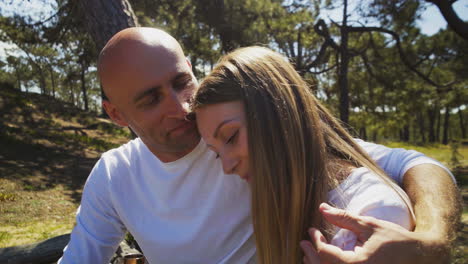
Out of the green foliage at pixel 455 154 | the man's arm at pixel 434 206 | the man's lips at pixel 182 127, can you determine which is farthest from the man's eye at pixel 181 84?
the green foliage at pixel 455 154

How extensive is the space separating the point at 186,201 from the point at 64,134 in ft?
30.8

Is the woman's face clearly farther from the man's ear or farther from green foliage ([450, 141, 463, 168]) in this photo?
green foliage ([450, 141, 463, 168])

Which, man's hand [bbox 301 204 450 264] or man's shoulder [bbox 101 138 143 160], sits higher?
man's shoulder [bbox 101 138 143 160]

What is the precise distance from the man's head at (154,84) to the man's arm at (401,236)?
0.81 metres


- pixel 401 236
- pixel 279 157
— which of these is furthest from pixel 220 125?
pixel 401 236

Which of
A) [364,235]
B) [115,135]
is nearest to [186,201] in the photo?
[364,235]

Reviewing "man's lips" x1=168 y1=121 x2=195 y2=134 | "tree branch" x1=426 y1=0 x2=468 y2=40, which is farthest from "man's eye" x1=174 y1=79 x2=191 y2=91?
"tree branch" x1=426 y1=0 x2=468 y2=40

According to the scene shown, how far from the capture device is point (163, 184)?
174cm

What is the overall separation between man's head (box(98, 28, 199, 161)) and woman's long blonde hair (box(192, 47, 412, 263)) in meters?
0.37

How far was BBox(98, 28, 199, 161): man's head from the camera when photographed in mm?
1622

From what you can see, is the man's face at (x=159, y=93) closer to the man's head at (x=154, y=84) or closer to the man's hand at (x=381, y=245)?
the man's head at (x=154, y=84)

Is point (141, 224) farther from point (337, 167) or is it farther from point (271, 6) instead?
point (271, 6)

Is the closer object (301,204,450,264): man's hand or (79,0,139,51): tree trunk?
(301,204,450,264): man's hand

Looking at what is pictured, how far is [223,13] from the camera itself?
25.1 feet
